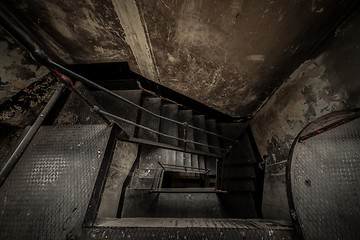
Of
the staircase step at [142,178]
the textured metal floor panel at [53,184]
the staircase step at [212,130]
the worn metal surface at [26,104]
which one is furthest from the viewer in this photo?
the staircase step at [212,130]

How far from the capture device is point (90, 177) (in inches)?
67.3

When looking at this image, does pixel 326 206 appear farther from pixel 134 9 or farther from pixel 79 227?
pixel 134 9

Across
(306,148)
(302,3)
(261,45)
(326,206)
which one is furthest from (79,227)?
(302,3)

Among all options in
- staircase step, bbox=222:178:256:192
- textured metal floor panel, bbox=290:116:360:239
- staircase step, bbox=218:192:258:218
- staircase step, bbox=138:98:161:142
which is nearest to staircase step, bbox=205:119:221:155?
staircase step, bbox=222:178:256:192

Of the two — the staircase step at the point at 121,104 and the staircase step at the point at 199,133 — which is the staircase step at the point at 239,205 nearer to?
the staircase step at the point at 199,133

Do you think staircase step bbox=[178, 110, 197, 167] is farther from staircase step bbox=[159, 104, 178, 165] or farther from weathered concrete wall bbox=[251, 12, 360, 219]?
weathered concrete wall bbox=[251, 12, 360, 219]

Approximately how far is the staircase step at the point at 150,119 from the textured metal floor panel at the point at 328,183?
2.34 meters

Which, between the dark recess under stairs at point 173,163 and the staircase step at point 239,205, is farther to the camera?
the staircase step at point 239,205

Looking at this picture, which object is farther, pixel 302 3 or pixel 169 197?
pixel 169 197

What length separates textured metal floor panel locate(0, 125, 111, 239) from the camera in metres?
1.48

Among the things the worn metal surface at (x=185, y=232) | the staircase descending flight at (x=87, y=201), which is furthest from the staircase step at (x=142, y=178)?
the worn metal surface at (x=185, y=232)

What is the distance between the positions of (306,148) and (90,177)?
2.42 meters

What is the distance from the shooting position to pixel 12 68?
2.45 m

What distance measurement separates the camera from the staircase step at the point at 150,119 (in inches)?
131
